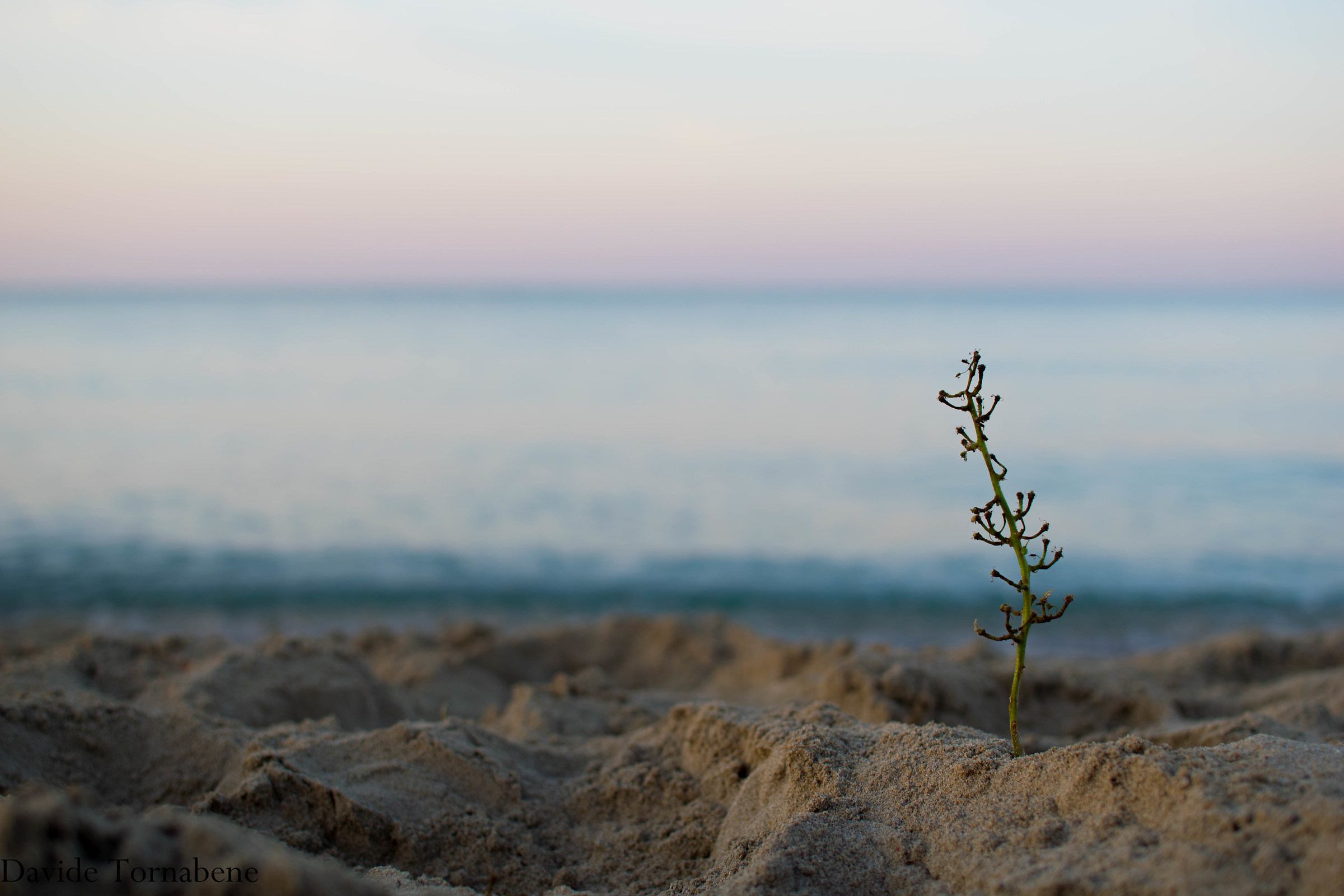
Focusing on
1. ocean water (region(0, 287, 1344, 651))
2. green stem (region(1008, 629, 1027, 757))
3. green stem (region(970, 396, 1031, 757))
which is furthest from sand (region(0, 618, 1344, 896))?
ocean water (region(0, 287, 1344, 651))

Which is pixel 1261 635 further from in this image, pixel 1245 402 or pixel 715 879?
pixel 1245 402

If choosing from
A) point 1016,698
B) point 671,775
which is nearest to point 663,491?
point 671,775

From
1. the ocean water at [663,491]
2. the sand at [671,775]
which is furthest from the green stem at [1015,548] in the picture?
the ocean water at [663,491]

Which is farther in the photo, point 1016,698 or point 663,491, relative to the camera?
point 663,491

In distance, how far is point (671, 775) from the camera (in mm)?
2459

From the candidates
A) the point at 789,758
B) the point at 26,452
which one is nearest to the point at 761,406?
the point at 26,452

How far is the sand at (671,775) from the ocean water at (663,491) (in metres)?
2.82

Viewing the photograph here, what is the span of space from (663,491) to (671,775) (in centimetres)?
826

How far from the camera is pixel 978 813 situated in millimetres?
1718

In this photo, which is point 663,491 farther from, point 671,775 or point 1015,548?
point 1015,548

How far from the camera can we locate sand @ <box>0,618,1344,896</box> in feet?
4.48

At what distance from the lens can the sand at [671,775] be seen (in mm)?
1364

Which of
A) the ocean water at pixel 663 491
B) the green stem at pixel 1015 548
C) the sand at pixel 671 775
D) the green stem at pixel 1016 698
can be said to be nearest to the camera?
the sand at pixel 671 775

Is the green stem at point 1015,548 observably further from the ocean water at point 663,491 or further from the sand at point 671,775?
the ocean water at point 663,491
